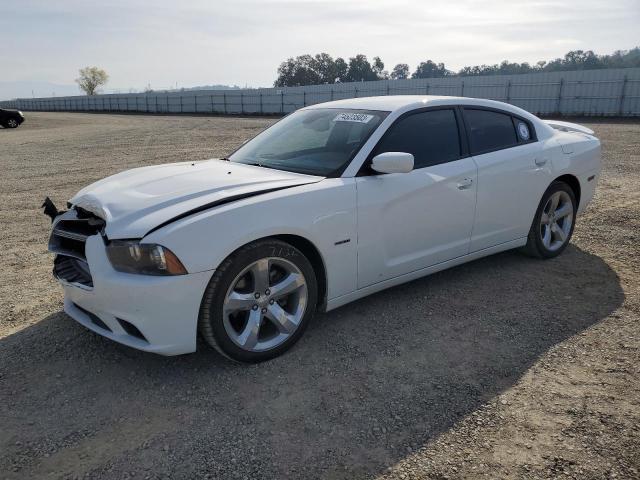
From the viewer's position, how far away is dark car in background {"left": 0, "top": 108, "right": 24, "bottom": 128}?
94.7 feet

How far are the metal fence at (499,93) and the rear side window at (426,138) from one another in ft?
84.0

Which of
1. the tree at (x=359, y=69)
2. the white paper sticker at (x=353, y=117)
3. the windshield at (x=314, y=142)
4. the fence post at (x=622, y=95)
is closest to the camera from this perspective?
the windshield at (x=314, y=142)

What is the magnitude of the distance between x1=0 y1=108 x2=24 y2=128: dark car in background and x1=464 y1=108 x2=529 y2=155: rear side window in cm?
3108

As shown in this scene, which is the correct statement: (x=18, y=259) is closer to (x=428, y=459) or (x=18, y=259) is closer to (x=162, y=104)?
(x=428, y=459)

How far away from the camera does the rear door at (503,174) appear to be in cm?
435

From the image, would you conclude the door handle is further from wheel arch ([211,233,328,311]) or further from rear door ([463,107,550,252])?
wheel arch ([211,233,328,311])

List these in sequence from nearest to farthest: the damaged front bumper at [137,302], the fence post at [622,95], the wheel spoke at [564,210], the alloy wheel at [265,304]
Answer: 1. the damaged front bumper at [137,302]
2. the alloy wheel at [265,304]
3. the wheel spoke at [564,210]
4. the fence post at [622,95]

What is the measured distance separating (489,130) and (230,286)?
9.12 feet

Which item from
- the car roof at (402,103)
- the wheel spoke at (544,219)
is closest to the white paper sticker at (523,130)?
the car roof at (402,103)

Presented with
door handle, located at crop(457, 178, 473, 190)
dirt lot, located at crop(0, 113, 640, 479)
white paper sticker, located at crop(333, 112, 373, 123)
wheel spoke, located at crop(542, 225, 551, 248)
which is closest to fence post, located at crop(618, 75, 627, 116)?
wheel spoke, located at crop(542, 225, 551, 248)

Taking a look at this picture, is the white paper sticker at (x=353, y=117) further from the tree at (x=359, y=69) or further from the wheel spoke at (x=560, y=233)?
the tree at (x=359, y=69)

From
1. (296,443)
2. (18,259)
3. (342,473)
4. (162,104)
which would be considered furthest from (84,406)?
(162,104)

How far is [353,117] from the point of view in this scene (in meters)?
4.10

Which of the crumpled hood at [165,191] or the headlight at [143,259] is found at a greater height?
the crumpled hood at [165,191]
